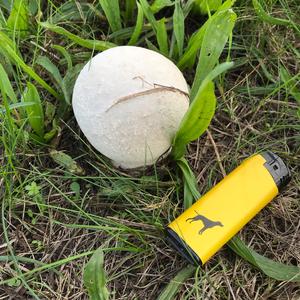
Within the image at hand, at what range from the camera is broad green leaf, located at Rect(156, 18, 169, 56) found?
1.87 metres

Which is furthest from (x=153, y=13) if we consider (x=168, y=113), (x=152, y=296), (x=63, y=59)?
(x=152, y=296)

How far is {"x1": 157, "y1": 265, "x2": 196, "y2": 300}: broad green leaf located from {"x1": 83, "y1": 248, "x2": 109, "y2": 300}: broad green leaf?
0.80 feet

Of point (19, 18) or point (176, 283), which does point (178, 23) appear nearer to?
point (19, 18)

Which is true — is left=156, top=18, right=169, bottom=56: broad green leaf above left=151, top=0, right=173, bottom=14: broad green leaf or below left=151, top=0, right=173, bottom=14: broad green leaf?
below

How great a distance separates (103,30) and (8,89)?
501 mm

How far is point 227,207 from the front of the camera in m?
1.68

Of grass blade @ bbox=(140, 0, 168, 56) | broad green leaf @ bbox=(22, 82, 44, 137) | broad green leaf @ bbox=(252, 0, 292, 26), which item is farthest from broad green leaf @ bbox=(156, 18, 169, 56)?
broad green leaf @ bbox=(22, 82, 44, 137)

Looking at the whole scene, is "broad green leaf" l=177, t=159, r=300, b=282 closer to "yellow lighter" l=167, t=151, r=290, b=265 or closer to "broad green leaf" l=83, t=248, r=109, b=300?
"yellow lighter" l=167, t=151, r=290, b=265

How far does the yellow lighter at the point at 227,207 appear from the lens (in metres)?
1.63

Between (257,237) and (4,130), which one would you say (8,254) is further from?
(257,237)

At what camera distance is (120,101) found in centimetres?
156

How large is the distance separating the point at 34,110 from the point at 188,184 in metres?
0.62

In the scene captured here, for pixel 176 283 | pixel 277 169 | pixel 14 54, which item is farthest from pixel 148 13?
pixel 176 283

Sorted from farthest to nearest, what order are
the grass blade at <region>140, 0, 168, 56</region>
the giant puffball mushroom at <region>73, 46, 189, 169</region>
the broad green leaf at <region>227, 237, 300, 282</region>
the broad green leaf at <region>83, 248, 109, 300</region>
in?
the grass blade at <region>140, 0, 168, 56</region> < the broad green leaf at <region>227, 237, 300, 282</region> < the giant puffball mushroom at <region>73, 46, 189, 169</region> < the broad green leaf at <region>83, 248, 109, 300</region>
